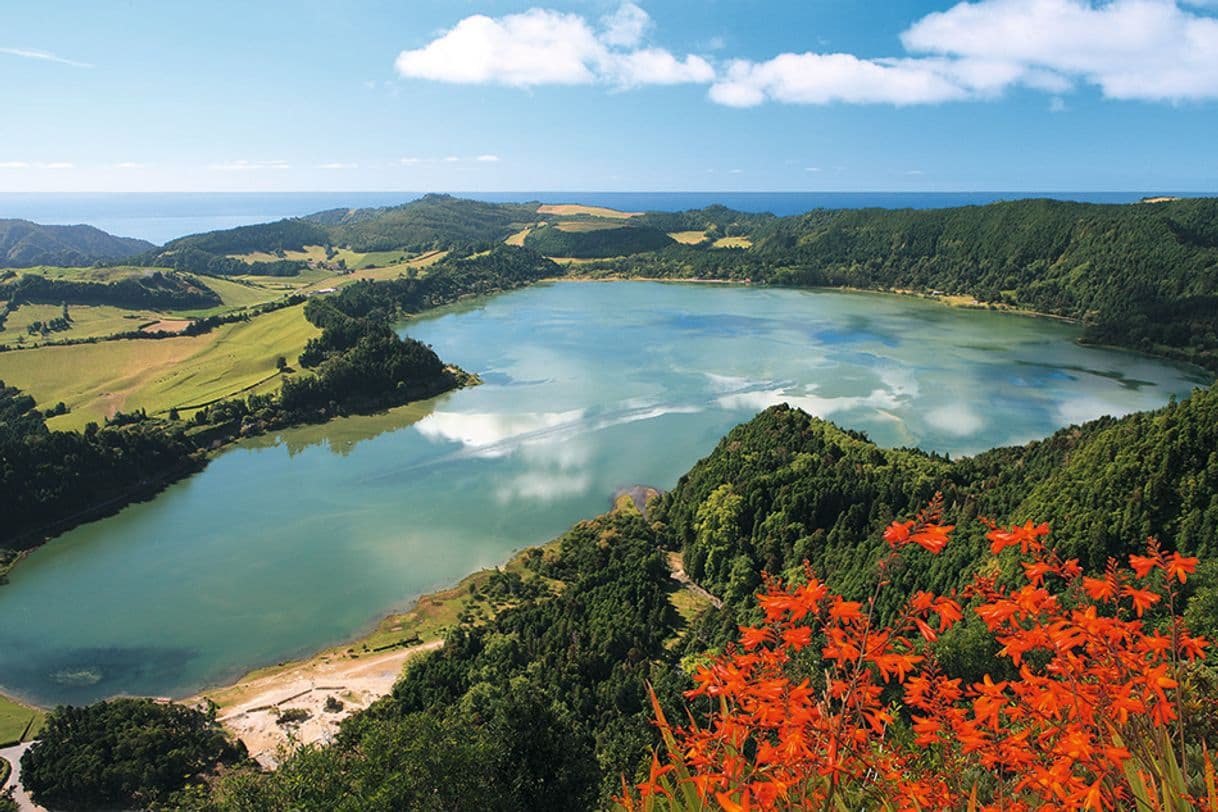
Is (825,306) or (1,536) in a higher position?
(825,306)

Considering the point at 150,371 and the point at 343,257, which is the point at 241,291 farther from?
the point at 150,371

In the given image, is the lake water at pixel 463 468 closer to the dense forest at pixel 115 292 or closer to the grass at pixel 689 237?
the dense forest at pixel 115 292

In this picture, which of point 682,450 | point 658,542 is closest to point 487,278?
point 682,450

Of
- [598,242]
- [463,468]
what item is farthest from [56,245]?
[463,468]

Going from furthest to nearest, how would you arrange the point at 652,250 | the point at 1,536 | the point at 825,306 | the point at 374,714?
the point at 652,250 < the point at 825,306 < the point at 1,536 < the point at 374,714

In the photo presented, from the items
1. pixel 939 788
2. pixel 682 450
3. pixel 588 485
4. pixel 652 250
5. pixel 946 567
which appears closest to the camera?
pixel 939 788

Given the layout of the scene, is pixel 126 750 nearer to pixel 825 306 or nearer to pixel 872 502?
pixel 872 502

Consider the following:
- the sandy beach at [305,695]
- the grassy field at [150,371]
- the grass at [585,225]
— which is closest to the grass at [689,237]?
the grass at [585,225]
